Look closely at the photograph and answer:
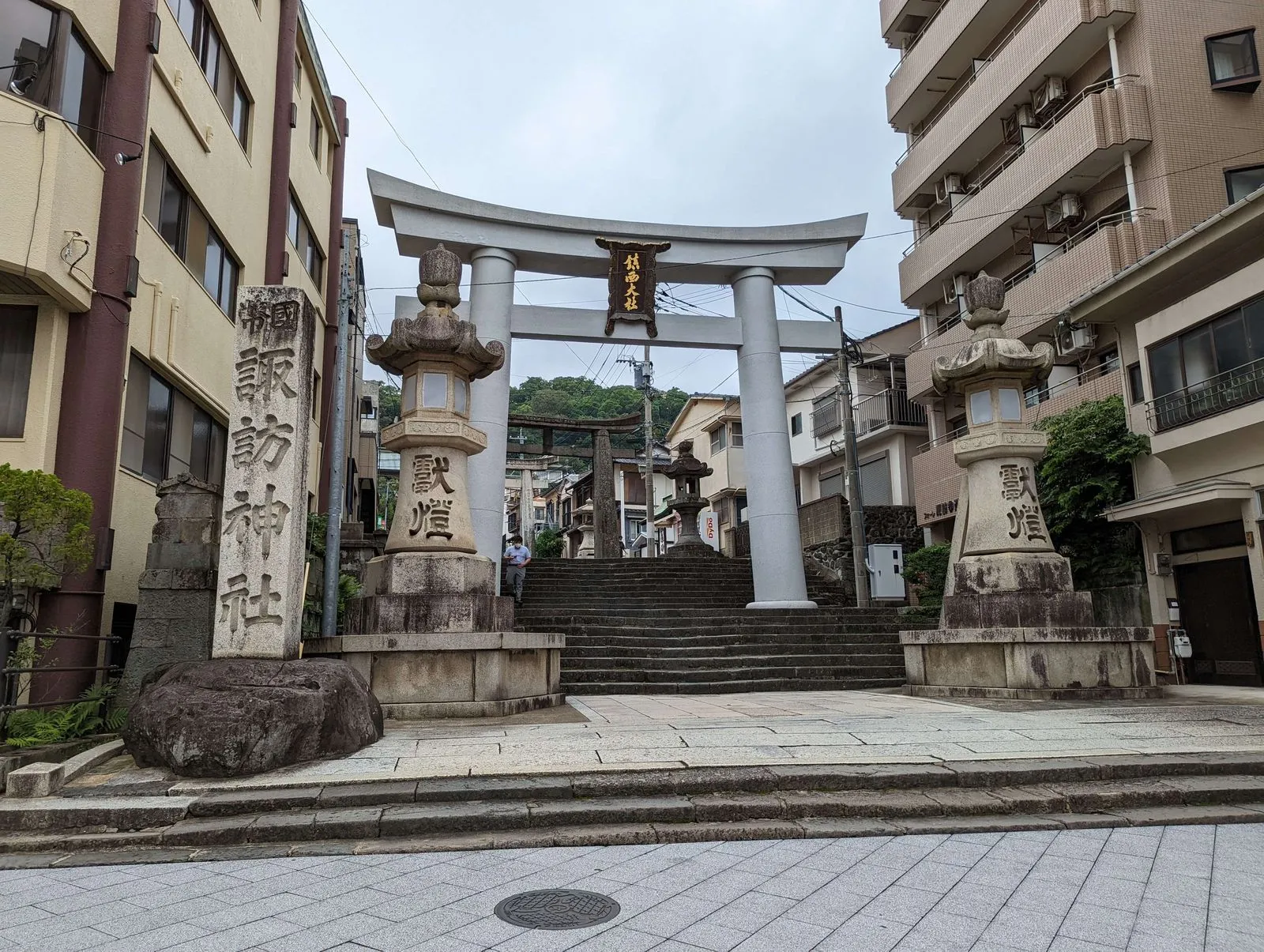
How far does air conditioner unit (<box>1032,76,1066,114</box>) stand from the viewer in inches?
750

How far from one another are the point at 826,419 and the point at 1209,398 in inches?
646

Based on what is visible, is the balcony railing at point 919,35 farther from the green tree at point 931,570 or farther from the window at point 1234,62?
the green tree at point 931,570

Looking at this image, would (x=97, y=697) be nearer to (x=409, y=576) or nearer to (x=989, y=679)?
(x=409, y=576)

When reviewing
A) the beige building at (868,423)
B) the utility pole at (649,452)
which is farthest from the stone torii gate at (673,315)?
the utility pole at (649,452)

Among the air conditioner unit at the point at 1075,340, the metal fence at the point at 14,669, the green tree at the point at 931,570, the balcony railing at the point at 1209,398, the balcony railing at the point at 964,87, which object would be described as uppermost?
the balcony railing at the point at 964,87

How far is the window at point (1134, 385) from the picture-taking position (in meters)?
15.6

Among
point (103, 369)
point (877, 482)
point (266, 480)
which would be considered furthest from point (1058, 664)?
point (877, 482)

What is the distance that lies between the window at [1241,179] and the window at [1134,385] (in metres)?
4.15

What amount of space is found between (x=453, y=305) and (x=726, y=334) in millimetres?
9016

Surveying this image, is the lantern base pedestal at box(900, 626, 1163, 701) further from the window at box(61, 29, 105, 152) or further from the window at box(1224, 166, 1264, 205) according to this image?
the window at box(61, 29, 105, 152)

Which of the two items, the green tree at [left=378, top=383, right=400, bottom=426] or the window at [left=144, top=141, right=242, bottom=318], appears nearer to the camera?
the window at [left=144, top=141, right=242, bottom=318]

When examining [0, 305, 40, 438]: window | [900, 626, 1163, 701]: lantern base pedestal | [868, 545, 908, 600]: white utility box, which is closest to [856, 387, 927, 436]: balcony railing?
[868, 545, 908, 600]: white utility box

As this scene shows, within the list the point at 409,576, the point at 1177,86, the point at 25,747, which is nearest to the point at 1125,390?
the point at 1177,86

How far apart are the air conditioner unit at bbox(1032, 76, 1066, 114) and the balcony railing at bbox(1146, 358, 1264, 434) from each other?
841 cm
